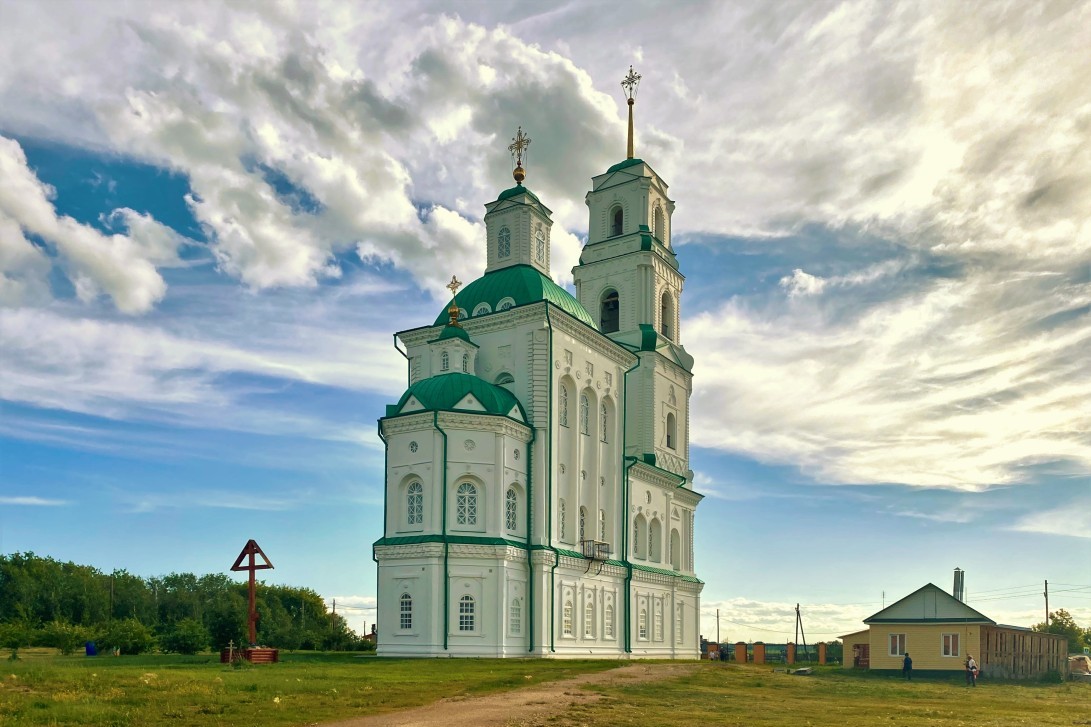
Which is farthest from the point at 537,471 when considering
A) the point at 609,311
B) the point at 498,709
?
the point at 498,709

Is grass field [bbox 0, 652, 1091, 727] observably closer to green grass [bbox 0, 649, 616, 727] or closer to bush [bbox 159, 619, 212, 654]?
green grass [bbox 0, 649, 616, 727]

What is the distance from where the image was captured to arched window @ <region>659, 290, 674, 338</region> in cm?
6494

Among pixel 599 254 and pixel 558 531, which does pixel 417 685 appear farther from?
pixel 599 254

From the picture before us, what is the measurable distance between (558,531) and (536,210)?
17361 millimetres

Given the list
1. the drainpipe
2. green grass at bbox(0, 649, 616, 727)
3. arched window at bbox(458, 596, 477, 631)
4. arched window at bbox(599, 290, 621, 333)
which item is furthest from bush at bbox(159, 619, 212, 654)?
arched window at bbox(599, 290, 621, 333)

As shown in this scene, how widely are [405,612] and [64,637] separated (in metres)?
13.5

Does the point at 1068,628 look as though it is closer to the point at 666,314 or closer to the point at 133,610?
the point at 666,314

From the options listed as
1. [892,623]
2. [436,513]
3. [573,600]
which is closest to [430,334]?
[436,513]

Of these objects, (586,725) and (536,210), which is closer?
(586,725)

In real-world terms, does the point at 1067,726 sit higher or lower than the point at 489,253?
lower

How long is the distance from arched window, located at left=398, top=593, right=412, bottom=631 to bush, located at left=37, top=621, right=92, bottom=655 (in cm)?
1301

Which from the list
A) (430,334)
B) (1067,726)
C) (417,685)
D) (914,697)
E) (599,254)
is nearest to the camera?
(1067,726)

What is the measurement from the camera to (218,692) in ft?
69.1

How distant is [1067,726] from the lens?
2173 centimetres
